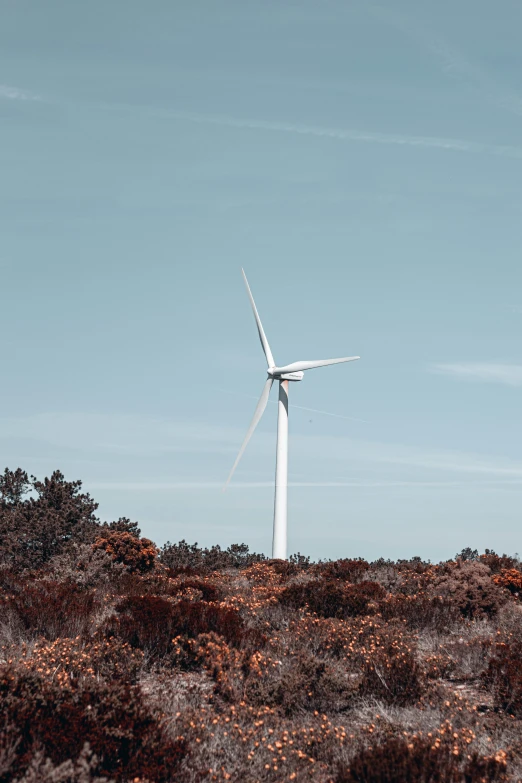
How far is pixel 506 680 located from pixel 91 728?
25.0 ft

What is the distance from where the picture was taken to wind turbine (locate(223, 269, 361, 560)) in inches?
1502

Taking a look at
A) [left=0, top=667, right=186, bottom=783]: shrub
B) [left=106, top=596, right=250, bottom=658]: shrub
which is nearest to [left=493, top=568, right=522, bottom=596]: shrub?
[left=106, top=596, right=250, bottom=658]: shrub

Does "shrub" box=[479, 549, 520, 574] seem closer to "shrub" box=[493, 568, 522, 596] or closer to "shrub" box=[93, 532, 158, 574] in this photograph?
"shrub" box=[493, 568, 522, 596]

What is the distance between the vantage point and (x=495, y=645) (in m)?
14.1

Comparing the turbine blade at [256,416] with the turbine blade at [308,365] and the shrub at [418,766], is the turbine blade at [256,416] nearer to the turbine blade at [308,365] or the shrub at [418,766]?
the turbine blade at [308,365]

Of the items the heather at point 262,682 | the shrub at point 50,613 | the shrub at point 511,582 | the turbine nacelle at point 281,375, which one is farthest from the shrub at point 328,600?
the turbine nacelle at point 281,375

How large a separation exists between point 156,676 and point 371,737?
4.65m

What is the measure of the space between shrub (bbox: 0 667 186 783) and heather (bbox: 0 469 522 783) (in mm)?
20

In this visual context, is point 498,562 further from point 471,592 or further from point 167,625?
point 167,625

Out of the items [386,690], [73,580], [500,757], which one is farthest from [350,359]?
[500,757]

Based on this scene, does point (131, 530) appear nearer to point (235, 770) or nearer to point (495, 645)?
point (495, 645)

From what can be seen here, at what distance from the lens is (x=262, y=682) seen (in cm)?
1162

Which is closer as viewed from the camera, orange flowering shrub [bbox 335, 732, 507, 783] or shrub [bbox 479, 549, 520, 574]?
orange flowering shrub [bbox 335, 732, 507, 783]

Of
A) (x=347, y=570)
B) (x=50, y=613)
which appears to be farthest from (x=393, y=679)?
(x=347, y=570)
